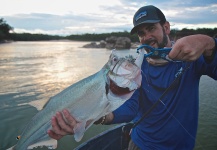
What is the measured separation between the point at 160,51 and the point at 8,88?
331 inches

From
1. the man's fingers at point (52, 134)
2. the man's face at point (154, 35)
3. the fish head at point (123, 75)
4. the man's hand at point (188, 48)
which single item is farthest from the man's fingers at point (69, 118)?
the man's face at point (154, 35)

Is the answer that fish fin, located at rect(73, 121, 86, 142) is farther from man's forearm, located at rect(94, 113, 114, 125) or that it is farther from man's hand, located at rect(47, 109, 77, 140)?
man's forearm, located at rect(94, 113, 114, 125)

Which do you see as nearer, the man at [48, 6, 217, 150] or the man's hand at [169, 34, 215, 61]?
the man's hand at [169, 34, 215, 61]

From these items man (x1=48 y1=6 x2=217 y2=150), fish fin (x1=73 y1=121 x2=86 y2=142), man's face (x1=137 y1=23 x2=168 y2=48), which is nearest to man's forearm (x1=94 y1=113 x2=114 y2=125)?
man (x1=48 y1=6 x2=217 y2=150)

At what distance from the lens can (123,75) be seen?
2.20 metres

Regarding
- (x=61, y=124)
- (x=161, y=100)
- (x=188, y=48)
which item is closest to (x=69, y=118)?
(x=61, y=124)

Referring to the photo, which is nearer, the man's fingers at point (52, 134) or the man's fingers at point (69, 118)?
the man's fingers at point (69, 118)

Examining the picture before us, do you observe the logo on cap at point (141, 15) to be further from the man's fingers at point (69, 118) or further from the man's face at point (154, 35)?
the man's fingers at point (69, 118)

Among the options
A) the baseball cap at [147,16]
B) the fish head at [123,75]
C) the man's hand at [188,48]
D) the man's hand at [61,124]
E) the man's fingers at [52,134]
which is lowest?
the man's fingers at [52,134]

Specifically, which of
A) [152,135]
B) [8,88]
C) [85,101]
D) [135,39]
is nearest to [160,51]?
[85,101]

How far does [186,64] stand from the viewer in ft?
10.1

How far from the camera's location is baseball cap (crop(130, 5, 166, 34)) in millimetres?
3506

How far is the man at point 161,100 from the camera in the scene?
10.4 ft

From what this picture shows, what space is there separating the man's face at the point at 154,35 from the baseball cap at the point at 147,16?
0.09 meters
